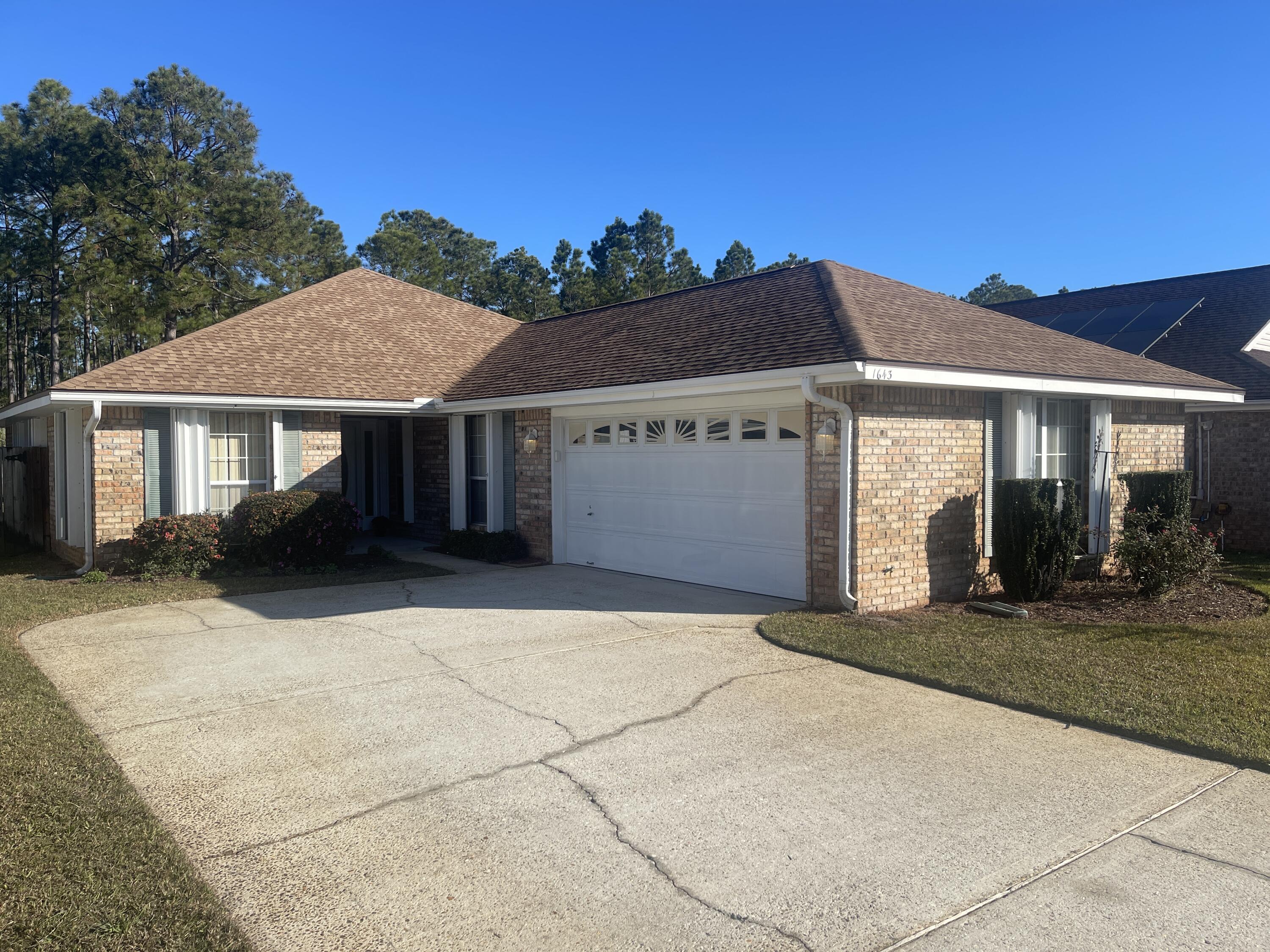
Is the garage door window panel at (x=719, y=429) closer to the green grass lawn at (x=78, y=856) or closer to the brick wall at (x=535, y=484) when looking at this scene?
the brick wall at (x=535, y=484)

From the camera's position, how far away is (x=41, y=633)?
885 centimetres

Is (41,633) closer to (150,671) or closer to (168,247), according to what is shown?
(150,671)

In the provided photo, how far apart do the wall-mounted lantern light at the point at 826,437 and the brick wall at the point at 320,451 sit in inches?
332

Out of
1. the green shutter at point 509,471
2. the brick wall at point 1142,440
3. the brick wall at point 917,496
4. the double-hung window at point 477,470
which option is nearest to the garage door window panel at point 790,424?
the brick wall at point 917,496

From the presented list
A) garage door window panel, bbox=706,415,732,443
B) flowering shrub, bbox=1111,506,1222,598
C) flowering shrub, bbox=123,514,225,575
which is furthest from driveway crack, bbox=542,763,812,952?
flowering shrub, bbox=123,514,225,575

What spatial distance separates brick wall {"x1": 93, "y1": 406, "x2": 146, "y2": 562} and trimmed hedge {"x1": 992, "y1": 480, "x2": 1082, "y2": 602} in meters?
11.7

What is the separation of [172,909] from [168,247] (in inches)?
1294

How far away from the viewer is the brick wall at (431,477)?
632 inches

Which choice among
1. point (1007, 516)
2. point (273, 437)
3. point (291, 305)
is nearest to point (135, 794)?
point (1007, 516)

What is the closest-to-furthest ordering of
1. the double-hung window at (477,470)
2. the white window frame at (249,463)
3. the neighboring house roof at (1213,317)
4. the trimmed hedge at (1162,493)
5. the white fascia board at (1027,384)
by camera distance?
→ the white fascia board at (1027,384) < the trimmed hedge at (1162,493) < the white window frame at (249,463) < the double-hung window at (477,470) < the neighboring house roof at (1213,317)

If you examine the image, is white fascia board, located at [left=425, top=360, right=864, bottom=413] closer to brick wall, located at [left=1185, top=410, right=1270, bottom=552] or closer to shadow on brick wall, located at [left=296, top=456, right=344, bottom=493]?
shadow on brick wall, located at [left=296, top=456, right=344, bottom=493]

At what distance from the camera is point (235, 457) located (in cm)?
1340

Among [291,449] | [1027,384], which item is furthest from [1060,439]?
[291,449]

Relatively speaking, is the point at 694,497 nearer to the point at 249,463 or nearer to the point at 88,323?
the point at 249,463
